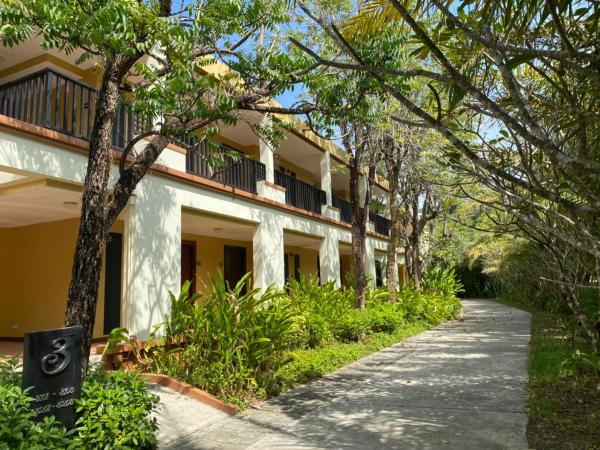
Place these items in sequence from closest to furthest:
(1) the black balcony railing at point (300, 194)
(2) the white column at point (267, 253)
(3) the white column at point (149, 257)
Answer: (3) the white column at point (149, 257)
(2) the white column at point (267, 253)
(1) the black balcony railing at point (300, 194)

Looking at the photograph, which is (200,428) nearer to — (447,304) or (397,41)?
(397,41)

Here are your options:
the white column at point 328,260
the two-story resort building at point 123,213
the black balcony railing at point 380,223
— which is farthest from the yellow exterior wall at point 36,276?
the black balcony railing at point 380,223

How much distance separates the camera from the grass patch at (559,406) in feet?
15.1

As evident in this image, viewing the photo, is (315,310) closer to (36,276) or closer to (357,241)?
(357,241)

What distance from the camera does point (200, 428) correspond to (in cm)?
536

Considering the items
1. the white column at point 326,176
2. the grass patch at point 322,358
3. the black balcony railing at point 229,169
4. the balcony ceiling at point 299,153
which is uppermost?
the balcony ceiling at point 299,153

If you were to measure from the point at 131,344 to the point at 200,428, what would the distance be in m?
2.30

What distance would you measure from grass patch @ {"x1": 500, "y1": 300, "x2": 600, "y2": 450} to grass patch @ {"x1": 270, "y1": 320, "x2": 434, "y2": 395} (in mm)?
3180

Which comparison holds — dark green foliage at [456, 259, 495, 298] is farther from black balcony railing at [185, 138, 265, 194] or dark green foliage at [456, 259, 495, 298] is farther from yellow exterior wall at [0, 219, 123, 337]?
yellow exterior wall at [0, 219, 123, 337]

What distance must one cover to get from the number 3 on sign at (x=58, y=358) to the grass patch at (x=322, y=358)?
10.6 feet

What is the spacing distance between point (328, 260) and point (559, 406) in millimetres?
10105

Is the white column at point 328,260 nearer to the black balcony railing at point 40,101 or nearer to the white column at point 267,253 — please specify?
the white column at point 267,253

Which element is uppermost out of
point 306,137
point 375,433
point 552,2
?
point 306,137

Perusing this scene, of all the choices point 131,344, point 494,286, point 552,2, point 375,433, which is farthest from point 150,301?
point 494,286
